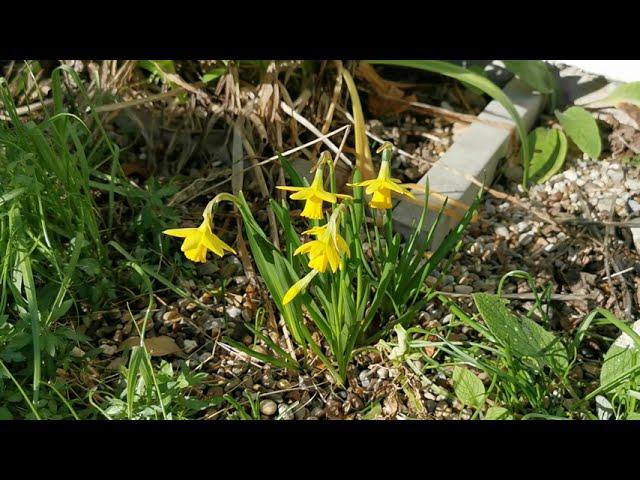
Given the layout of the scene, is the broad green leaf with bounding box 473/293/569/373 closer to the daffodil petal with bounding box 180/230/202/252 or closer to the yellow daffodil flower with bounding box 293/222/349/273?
the yellow daffodil flower with bounding box 293/222/349/273

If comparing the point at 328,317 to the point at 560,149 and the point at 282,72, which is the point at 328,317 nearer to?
the point at 282,72

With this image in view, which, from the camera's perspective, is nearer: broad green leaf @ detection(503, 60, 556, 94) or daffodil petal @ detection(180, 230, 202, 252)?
daffodil petal @ detection(180, 230, 202, 252)

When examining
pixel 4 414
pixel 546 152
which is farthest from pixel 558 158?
pixel 4 414

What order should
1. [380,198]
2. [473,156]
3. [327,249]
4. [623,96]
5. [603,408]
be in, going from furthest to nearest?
[623,96]
[473,156]
[603,408]
[380,198]
[327,249]

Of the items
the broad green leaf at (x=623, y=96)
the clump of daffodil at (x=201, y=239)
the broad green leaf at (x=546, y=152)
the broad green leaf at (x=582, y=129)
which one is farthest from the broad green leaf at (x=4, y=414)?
the broad green leaf at (x=623, y=96)

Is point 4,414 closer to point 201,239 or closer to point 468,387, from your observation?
point 201,239

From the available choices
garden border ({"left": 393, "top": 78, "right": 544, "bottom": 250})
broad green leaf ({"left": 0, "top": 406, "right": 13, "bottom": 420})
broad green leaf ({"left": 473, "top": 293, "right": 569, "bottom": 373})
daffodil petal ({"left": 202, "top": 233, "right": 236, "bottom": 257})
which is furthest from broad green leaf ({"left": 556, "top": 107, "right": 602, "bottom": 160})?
broad green leaf ({"left": 0, "top": 406, "right": 13, "bottom": 420})
